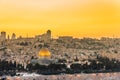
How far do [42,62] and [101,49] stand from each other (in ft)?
84.8

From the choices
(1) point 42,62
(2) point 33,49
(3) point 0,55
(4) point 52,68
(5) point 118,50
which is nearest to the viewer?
(4) point 52,68

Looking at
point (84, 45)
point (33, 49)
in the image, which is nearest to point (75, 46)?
point (84, 45)

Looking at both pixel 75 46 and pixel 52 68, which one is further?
pixel 75 46

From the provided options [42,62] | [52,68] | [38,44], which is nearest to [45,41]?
[38,44]

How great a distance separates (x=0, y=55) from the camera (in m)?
87.4

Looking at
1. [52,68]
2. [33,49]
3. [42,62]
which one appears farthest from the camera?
[33,49]

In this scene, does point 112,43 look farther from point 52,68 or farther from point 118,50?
point 52,68

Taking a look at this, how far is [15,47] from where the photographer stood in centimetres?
10231

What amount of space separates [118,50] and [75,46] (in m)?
12.8

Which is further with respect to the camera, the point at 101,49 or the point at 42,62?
the point at 101,49

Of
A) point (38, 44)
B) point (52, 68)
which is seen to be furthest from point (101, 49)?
point (52, 68)

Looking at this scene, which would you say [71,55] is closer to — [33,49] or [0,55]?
[33,49]

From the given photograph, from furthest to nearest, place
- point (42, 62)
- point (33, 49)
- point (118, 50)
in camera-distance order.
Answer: point (33, 49), point (118, 50), point (42, 62)

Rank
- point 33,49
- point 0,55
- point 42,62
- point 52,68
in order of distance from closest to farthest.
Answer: point 52,68
point 42,62
point 0,55
point 33,49
